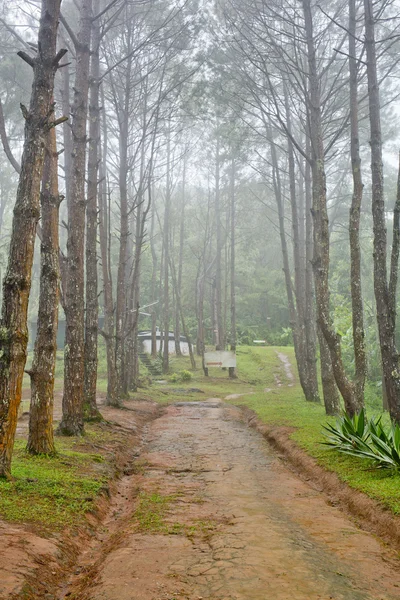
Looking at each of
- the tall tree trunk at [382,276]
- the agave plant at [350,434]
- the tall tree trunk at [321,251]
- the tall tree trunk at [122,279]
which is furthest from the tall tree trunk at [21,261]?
the tall tree trunk at [122,279]

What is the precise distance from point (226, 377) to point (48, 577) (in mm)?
21980

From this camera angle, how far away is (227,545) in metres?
Result: 4.29

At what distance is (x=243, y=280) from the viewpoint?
45750 mm

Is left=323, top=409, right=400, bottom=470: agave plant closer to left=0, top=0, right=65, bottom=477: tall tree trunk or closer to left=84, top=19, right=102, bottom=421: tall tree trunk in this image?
left=0, top=0, right=65, bottom=477: tall tree trunk

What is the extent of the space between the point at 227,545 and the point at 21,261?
3.20 meters

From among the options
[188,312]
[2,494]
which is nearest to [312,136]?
[2,494]

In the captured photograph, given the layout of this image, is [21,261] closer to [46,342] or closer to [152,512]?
[46,342]

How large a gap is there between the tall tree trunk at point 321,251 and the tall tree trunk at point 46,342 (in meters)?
5.25

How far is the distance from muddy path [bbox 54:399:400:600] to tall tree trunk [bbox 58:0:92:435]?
68.4 inches

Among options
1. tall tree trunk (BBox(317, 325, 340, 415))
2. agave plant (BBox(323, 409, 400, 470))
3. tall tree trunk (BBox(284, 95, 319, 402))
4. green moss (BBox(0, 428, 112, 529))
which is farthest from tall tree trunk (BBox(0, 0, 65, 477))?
tall tree trunk (BBox(284, 95, 319, 402))

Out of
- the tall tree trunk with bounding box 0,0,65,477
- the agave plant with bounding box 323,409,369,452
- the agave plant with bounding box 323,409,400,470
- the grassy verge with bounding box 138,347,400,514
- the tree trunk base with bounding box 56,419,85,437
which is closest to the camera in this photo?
the tall tree trunk with bounding box 0,0,65,477

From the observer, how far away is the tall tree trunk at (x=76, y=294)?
8.76m

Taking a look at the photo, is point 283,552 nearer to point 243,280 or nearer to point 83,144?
point 83,144

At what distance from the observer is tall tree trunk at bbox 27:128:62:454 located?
22.4 ft
